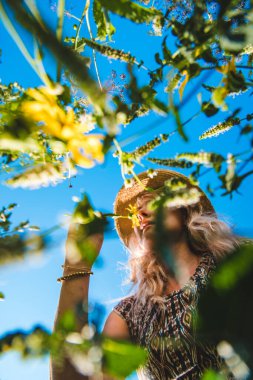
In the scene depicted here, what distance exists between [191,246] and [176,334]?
1.65ft

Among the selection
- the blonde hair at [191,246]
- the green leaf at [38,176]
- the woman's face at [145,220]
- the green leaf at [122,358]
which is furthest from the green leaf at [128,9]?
the blonde hair at [191,246]

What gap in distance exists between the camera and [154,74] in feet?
1.55

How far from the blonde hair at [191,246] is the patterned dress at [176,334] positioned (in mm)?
62

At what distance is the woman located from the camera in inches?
43.9

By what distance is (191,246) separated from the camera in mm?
1605

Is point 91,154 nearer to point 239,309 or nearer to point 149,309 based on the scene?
point 239,309

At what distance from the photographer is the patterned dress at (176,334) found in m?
1.12

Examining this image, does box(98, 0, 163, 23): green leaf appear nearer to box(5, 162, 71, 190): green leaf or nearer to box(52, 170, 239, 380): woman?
box(5, 162, 71, 190): green leaf

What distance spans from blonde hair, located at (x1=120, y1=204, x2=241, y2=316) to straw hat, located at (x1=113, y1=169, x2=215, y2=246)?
5.0 inches

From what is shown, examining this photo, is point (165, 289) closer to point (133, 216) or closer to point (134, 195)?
point (134, 195)

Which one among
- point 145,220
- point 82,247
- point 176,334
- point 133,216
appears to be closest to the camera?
point 82,247

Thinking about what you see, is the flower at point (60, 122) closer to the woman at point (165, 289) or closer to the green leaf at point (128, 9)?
the green leaf at point (128, 9)

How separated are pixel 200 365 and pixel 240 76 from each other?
1.00 m

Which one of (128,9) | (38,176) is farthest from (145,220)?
(128,9)
